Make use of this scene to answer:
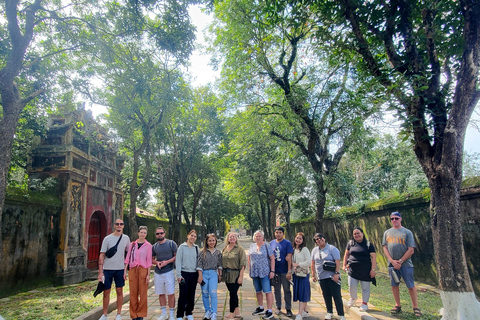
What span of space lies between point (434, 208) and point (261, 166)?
13.3m

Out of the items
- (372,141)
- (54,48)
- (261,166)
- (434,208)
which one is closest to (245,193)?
(261,166)

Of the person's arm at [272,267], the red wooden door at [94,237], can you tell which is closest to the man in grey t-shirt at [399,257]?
the person's arm at [272,267]

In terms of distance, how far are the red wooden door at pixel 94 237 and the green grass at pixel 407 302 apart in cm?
990

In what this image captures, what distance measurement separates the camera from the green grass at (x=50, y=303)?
20.3ft

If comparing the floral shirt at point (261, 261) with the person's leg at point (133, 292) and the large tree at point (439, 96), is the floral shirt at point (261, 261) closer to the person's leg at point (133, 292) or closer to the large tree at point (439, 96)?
the person's leg at point (133, 292)

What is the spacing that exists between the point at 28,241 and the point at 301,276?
8124 millimetres

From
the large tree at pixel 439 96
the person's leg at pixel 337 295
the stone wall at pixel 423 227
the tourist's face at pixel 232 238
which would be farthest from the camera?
the stone wall at pixel 423 227

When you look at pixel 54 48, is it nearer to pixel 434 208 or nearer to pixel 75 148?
pixel 75 148

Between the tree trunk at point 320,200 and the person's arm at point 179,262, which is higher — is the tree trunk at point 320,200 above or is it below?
above

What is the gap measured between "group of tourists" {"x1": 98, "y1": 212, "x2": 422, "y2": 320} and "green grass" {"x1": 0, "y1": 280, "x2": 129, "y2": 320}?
115cm

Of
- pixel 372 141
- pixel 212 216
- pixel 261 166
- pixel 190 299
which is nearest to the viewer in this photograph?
pixel 190 299

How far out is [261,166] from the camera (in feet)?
59.7

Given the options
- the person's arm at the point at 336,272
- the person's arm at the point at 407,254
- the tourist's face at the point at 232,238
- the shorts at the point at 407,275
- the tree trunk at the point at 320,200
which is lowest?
the shorts at the point at 407,275

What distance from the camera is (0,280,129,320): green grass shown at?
619cm
